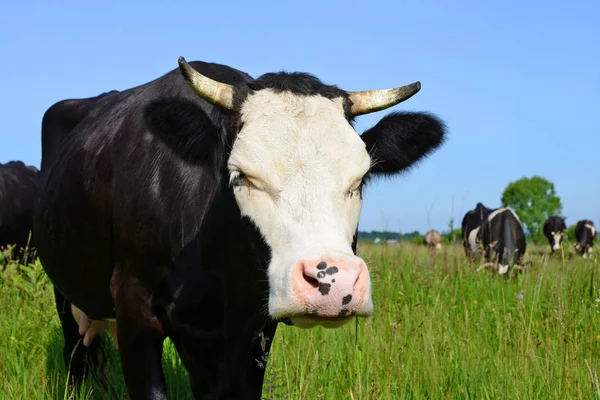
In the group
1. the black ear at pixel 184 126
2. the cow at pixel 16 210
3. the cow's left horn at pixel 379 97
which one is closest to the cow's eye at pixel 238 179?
the black ear at pixel 184 126

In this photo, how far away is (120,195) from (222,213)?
2.76 feet

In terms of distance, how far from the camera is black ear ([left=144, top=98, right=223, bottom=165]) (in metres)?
3.66

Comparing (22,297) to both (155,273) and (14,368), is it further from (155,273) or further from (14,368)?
(155,273)

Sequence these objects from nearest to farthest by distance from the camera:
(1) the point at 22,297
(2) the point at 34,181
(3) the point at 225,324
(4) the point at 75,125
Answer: (3) the point at 225,324, (4) the point at 75,125, (1) the point at 22,297, (2) the point at 34,181

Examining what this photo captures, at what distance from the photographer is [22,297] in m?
7.80

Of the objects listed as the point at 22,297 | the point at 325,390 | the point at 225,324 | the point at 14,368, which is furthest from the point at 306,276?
the point at 22,297

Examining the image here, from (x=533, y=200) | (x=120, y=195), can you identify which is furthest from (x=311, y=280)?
(x=533, y=200)

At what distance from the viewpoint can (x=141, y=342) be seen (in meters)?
3.84

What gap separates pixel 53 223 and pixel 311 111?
2452 mm

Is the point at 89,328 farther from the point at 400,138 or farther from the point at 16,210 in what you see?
the point at 16,210

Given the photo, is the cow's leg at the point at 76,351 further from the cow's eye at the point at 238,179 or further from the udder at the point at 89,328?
the cow's eye at the point at 238,179

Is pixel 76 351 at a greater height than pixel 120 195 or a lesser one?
lesser

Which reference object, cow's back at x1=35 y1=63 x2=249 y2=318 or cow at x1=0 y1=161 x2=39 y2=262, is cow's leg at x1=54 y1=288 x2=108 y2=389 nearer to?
cow's back at x1=35 y1=63 x2=249 y2=318

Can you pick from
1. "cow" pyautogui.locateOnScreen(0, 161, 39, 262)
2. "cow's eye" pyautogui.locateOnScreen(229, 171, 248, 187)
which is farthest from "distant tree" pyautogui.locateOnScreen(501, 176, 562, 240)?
"cow's eye" pyautogui.locateOnScreen(229, 171, 248, 187)
